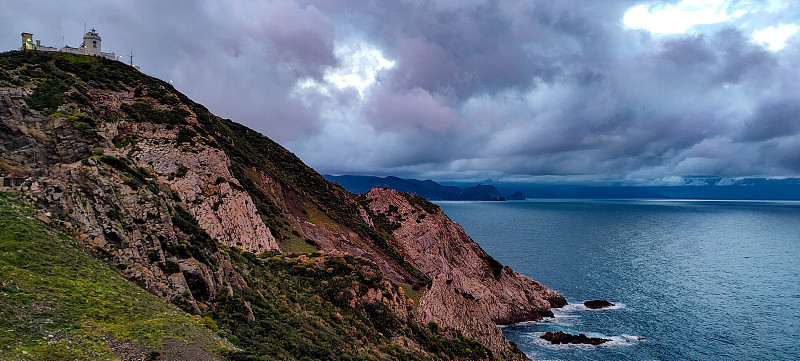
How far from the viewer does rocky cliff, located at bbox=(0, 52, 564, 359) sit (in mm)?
20016

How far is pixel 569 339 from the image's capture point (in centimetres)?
7069

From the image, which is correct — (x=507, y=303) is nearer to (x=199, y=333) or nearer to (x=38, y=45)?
(x=199, y=333)

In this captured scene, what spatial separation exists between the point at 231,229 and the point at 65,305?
34226 millimetres

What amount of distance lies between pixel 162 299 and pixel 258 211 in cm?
3809

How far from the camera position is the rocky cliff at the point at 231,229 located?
20016mm

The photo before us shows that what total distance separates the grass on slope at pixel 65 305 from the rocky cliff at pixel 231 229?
46.6 inches

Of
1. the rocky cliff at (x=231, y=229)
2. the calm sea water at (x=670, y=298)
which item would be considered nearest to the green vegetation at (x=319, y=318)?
the rocky cliff at (x=231, y=229)

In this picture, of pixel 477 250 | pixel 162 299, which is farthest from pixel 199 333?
pixel 477 250

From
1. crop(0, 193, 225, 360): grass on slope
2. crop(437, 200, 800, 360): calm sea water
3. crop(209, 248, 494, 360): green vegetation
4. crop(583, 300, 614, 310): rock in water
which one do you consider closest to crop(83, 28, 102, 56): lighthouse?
crop(209, 248, 494, 360): green vegetation

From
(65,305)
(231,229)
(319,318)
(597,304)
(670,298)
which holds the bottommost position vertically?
(597,304)

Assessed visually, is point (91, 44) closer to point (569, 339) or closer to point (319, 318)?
point (319, 318)

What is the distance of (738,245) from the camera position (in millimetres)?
173375

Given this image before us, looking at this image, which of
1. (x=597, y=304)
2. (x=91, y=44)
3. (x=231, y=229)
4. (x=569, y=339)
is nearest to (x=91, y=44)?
(x=91, y=44)

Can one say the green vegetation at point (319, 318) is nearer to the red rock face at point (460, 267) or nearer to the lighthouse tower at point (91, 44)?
the red rock face at point (460, 267)
